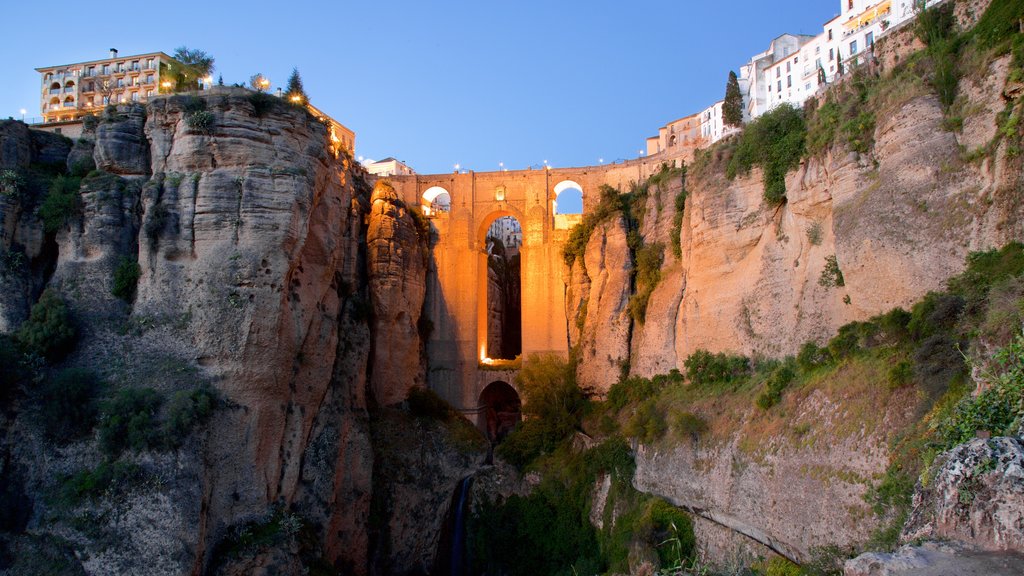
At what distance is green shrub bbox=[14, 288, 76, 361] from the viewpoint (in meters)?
19.8

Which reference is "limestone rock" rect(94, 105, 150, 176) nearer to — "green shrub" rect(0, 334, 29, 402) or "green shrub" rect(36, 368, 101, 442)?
"green shrub" rect(0, 334, 29, 402)

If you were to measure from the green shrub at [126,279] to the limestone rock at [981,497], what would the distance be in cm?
2155

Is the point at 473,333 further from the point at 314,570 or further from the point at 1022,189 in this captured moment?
the point at 1022,189

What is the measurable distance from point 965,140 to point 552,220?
21.7 m

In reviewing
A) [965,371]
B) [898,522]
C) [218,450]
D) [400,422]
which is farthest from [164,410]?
[965,371]

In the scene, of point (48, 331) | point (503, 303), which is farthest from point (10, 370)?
point (503, 303)

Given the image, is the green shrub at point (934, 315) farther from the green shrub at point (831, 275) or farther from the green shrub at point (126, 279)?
the green shrub at point (126, 279)

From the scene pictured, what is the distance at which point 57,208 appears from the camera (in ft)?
72.7

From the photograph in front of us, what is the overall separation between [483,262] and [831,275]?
65.0 ft

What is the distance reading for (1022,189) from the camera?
44.6 feet

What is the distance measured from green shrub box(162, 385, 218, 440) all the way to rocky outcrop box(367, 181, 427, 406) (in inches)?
424

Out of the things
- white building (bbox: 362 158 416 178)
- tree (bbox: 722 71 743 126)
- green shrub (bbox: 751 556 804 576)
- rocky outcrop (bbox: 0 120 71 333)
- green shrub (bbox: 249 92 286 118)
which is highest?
white building (bbox: 362 158 416 178)

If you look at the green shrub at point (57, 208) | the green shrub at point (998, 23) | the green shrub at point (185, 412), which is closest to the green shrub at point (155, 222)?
the green shrub at point (57, 208)

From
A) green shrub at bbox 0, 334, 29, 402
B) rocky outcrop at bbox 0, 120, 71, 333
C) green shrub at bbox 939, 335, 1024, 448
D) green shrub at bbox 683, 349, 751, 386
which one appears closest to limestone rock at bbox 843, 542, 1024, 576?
green shrub at bbox 939, 335, 1024, 448
